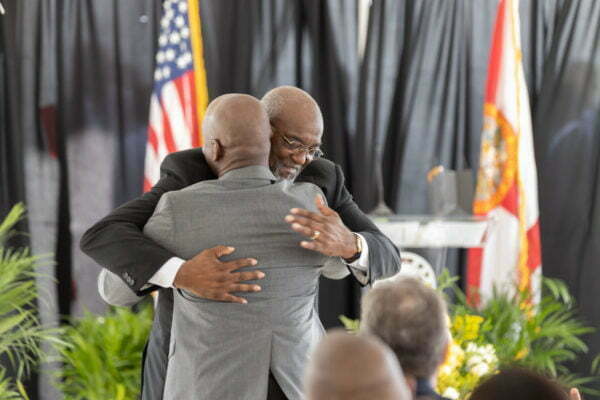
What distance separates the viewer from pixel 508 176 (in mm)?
5258

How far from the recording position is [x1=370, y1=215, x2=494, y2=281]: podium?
486cm

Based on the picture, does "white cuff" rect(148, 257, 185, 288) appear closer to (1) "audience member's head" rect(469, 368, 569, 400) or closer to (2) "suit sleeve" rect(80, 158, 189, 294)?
(2) "suit sleeve" rect(80, 158, 189, 294)

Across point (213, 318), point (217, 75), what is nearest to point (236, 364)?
point (213, 318)

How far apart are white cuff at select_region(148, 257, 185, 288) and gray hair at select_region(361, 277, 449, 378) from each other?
0.43m

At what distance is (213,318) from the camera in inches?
73.1

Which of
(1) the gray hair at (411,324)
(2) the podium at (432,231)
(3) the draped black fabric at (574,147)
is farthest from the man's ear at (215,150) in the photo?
(3) the draped black fabric at (574,147)

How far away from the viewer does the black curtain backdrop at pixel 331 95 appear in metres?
5.46

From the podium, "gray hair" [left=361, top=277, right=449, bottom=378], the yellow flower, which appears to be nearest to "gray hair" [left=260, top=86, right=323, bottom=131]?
"gray hair" [left=361, top=277, right=449, bottom=378]

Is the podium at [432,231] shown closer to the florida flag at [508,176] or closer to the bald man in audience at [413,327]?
the florida flag at [508,176]

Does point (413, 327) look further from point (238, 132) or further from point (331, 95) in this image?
point (331, 95)

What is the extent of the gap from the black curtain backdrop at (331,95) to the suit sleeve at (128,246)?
3560 millimetres

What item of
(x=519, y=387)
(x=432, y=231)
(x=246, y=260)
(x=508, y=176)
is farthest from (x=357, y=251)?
(x=508, y=176)

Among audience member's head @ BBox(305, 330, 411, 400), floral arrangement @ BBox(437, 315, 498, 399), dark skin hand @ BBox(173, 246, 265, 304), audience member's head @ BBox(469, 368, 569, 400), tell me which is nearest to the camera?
audience member's head @ BBox(305, 330, 411, 400)

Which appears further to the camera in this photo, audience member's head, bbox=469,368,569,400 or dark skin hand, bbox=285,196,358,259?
dark skin hand, bbox=285,196,358,259
